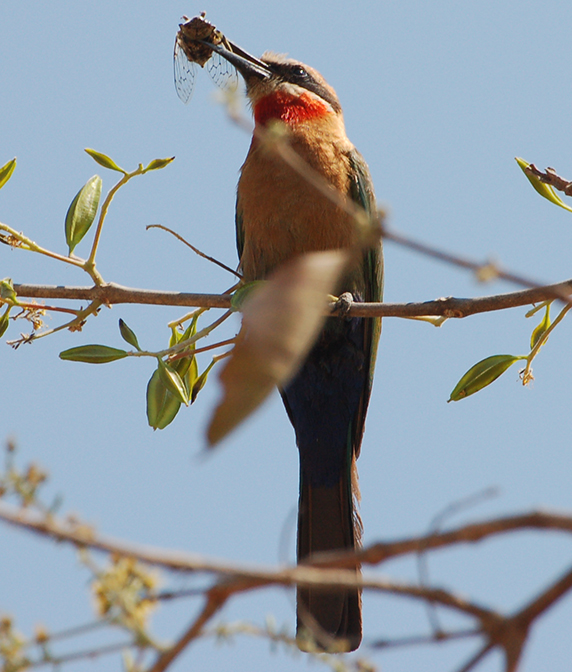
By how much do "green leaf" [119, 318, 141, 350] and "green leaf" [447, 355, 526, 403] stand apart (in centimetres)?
108

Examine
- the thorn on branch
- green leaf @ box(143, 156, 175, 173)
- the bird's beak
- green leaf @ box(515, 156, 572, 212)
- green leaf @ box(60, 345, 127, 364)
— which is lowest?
green leaf @ box(60, 345, 127, 364)

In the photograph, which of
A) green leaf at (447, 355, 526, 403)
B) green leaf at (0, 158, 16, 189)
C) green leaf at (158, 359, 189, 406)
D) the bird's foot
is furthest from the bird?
green leaf at (0, 158, 16, 189)

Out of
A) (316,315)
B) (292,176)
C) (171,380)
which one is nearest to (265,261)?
(292,176)

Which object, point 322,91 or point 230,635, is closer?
point 230,635

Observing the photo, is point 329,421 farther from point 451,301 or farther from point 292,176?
point 451,301

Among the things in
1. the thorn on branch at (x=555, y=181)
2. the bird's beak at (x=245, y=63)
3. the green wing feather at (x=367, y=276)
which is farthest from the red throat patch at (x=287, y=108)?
the thorn on branch at (x=555, y=181)

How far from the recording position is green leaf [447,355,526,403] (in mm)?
2748

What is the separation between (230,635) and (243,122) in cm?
63

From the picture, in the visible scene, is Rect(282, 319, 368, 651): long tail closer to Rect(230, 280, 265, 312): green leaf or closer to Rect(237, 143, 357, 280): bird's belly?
Rect(237, 143, 357, 280): bird's belly

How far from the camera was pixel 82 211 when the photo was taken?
2.84 m

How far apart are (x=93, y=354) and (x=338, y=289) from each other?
132 centimetres

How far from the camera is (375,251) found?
4000 millimetres

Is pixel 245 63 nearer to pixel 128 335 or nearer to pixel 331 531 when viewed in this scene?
pixel 128 335

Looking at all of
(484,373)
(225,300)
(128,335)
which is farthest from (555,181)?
(128,335)
